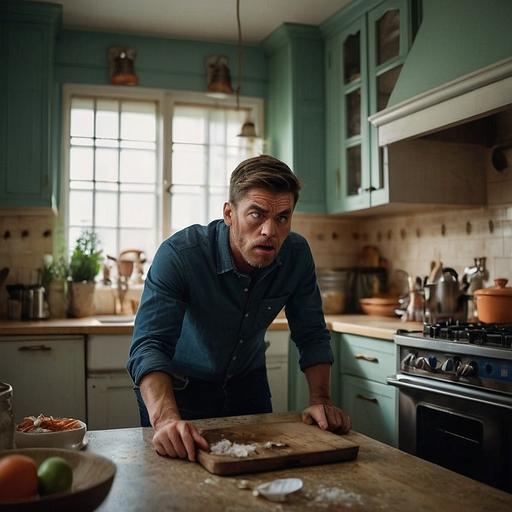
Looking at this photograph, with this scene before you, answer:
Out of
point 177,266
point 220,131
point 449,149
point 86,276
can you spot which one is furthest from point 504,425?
point 220,131

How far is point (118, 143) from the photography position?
4.39m

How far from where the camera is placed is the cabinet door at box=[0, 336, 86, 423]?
3.39 m

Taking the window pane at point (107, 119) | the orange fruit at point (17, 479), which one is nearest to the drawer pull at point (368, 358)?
the window pane at point (107, 119)

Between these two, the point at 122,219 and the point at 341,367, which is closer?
the point at 341,367

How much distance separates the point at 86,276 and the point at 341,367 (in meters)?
1.65

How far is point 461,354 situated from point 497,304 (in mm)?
484

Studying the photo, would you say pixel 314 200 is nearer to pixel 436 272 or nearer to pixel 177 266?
pixel 436 272

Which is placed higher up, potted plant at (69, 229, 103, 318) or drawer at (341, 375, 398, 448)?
potted plant at (69, 229, 103, 318)

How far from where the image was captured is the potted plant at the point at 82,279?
402 centimetres

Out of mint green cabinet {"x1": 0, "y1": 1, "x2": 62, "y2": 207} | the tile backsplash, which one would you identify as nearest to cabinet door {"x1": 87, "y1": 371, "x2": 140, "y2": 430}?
the tile backsplash

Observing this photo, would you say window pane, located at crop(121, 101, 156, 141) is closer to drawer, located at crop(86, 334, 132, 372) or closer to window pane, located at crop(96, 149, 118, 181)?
window pane, located at crop(96, 149, 118, 181)

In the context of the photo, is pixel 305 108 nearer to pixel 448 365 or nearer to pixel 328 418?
pixel 448 365

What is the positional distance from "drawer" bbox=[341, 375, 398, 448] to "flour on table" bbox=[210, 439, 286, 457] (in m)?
1.72

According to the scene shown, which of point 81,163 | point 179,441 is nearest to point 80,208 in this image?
point 81,163
